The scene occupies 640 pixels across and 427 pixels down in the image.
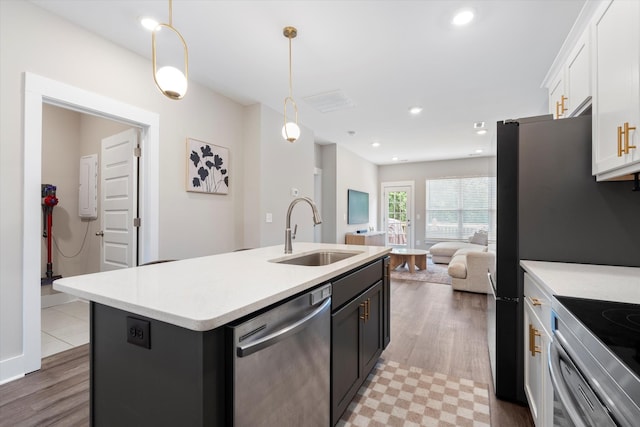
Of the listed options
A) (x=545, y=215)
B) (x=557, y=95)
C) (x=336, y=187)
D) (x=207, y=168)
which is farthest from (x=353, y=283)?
(x=336, y=187)

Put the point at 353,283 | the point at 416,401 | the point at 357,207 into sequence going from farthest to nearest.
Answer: the point at 357,207
the point at 416,401
the point at 353,283

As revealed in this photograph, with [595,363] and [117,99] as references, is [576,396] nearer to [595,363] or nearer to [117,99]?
[595,363]

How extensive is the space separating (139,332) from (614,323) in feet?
4.71

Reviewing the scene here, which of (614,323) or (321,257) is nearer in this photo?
(614,323)

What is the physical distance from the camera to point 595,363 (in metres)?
0.75

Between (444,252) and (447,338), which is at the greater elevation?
(444,252)

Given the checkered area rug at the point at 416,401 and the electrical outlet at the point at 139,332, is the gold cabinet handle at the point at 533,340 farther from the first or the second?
the electrical outlet at the point at 139,332

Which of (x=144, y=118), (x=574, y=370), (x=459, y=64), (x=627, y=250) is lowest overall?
(x=574, y=370)

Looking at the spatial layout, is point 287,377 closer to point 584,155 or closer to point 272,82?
point 584,155

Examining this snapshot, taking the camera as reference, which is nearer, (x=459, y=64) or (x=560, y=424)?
(x=560, y=424)

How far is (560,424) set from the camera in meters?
0.99

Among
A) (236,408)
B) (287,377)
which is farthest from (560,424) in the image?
(236,408)

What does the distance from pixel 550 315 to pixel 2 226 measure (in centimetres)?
318

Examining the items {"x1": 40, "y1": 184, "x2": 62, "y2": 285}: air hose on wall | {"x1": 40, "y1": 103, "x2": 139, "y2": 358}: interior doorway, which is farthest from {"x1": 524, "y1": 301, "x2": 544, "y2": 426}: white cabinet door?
{"x1": 40, "y1": 184, "x2": 62, "y2": 285}: air hose on wall
